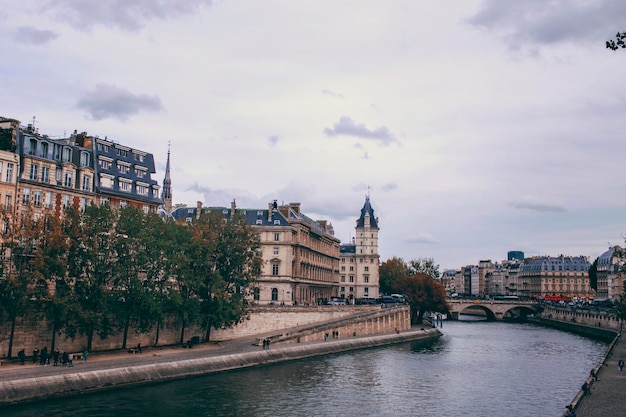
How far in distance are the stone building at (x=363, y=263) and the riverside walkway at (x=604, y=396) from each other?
108m

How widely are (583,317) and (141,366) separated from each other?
110404mm

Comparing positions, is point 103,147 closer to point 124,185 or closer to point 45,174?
point 124,185

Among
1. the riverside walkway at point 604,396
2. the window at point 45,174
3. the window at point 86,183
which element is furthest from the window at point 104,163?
the riverside walkway at point 604,396


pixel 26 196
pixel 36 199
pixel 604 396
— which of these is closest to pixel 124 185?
pixel 36 199

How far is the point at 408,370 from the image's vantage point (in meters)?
75.2

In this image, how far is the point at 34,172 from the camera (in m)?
68.8

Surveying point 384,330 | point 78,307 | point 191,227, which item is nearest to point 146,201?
point 191,227

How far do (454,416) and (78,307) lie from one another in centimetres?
3322

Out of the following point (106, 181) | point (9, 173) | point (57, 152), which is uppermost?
point (57, 152)

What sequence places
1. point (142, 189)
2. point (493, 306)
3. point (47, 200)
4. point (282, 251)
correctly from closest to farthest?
1. point (47, 200)
2. point (142, 189)
3. point (282, 251)
4. point (493, 306)

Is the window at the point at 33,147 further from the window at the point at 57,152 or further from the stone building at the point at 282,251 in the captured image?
the stone building at the point at 282,251

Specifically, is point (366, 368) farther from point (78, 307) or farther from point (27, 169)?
point (27, 169)

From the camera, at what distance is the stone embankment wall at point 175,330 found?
61250 mm

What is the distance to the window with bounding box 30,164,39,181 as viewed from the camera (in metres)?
68.4
